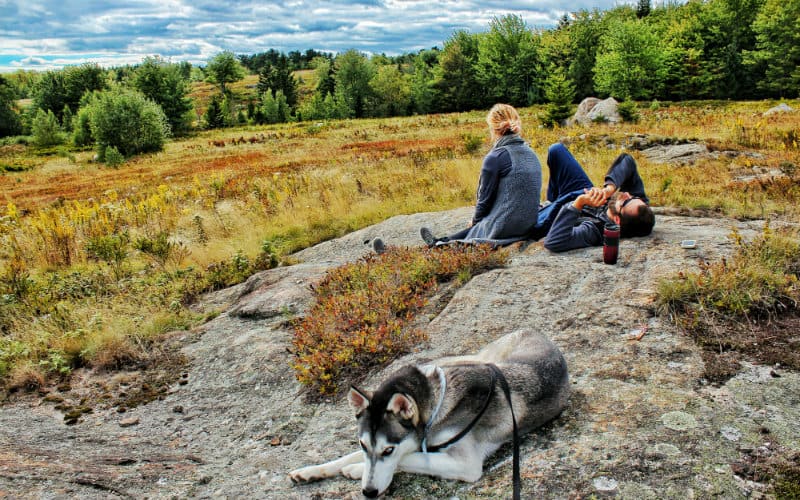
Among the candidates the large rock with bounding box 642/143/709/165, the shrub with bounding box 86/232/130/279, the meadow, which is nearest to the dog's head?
the meadow

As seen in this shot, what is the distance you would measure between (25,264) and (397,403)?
37.2 ft

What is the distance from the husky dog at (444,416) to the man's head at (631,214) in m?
4.00

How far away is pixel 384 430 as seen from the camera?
302 cm

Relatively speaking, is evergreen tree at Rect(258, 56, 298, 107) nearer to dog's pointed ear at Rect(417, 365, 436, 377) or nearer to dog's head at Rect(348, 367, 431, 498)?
dog's pointed ear at Rect(417, 365, 436, 377)

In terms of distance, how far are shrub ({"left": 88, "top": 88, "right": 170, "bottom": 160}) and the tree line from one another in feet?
0.74

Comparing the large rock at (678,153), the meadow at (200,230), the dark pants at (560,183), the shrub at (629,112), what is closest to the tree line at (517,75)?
the shrub at (629,112)

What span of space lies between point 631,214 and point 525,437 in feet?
14.7

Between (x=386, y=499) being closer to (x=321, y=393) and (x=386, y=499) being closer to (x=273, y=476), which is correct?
(x=273, y=476)

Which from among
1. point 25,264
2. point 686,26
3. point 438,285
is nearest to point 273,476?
point 438,285

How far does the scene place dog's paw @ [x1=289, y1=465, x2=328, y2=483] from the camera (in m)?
3.34

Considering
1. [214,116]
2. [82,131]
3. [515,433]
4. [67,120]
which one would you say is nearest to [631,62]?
[214,116]

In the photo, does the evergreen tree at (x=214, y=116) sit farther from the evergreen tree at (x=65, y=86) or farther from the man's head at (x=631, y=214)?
the man's head at (x=631, y=214)

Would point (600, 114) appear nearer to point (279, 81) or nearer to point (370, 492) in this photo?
point (370, 492)

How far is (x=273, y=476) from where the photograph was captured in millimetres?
3551
